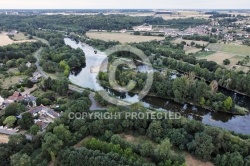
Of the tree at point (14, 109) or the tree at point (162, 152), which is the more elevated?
the tree at point (14, 109)

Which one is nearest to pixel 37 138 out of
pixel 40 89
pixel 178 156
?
pixel 178 156

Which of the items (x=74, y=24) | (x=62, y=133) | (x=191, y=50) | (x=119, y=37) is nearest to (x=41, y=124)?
(x=62, y=133)

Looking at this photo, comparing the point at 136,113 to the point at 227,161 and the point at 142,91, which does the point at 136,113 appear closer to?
the point at 227,161

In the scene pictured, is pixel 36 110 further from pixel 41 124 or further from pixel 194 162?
pixel 194 162

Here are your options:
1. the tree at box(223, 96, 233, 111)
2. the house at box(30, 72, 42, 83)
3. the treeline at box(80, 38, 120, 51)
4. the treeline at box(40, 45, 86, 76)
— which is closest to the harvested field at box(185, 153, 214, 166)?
the tree at box(223, 96, 233, 111)

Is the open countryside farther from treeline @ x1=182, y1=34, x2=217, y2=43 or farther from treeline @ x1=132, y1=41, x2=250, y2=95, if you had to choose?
treeline @ x1=182, y1=34, x2=217, y2=43

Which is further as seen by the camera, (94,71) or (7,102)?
(94,71)

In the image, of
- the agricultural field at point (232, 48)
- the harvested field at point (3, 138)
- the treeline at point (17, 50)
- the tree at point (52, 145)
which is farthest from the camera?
the agricultural field at point (232, 48)

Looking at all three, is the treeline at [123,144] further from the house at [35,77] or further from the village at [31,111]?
the house at [35,77]

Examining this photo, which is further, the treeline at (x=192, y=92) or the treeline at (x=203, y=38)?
the treeline at (x=203, y=38)

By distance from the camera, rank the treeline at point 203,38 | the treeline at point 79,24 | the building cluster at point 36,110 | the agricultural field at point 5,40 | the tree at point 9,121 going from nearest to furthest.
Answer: the tree at point 9,121
the building cluster at point 36,110
the agricultural field at point 5,40
the treeline at point 203,38
the treeline at point 79,24

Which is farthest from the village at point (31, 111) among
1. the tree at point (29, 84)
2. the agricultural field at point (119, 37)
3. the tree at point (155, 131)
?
the agricultural field at point (119, 37)
